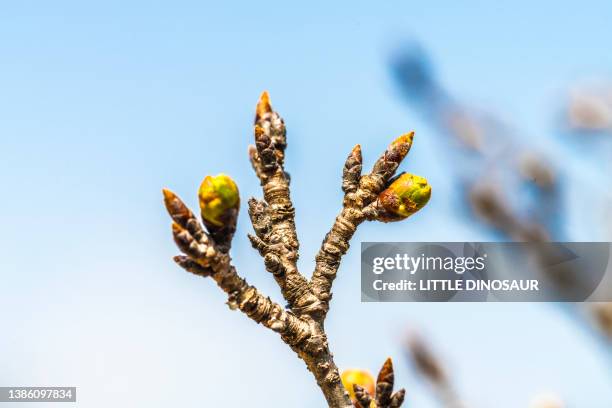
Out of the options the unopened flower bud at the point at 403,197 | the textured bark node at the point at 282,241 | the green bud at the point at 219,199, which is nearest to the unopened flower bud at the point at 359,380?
the textured bark node at the point at 282,241

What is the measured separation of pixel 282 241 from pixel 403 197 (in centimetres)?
Answer: 47

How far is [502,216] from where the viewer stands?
7.61 feet

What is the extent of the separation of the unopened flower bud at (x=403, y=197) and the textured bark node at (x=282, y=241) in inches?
0.7

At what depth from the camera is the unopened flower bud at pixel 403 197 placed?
304cm

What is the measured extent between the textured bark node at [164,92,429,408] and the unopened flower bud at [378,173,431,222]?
2 centimetres

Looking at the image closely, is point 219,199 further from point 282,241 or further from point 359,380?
point 359,380

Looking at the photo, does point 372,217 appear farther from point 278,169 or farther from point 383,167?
point 278,169

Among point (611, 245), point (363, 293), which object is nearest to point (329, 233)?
point (611, 245)

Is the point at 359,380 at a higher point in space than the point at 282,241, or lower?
lower

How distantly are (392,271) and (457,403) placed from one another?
2.08 meters

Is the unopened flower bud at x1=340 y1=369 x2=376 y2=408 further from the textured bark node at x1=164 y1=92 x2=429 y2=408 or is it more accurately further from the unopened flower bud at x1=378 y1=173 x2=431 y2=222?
the unopened flower bud at x1=378 y1=173 x2=431 y2=222

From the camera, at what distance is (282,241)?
3.05 metres

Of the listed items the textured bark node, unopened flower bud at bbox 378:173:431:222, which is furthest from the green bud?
unopened flower bud at bbox 378:173:431:222

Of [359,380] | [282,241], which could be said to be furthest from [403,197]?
[359,380]
